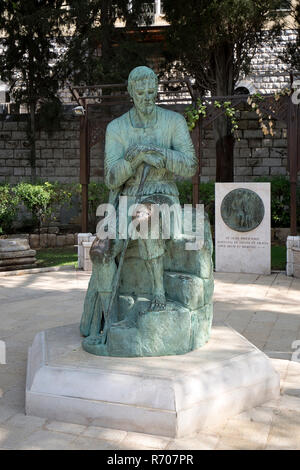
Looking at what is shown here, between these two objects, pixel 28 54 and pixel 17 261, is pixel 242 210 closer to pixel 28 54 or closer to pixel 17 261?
pixel 17 261

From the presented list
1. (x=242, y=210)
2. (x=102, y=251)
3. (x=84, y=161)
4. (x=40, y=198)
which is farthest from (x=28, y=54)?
(x=102, y=251)

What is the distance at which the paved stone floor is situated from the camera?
9.29ft

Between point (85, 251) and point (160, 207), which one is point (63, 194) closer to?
point (85, 251)

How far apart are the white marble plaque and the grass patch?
2801mm

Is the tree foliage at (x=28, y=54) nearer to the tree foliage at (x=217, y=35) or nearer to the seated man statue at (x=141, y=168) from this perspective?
the tree foliage at (x=217, y=35)

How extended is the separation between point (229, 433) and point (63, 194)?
34.0 feet

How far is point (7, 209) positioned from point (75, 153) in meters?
6.49

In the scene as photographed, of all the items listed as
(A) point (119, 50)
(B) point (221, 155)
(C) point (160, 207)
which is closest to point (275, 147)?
(B) point (221, 155)

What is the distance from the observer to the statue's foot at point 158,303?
11.5 ft

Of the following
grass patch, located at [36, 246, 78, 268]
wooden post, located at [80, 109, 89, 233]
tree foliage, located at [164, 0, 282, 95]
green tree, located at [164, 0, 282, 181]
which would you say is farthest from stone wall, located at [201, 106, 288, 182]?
wooden post, located at [80, 109, 89, 233]

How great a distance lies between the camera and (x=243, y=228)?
29.3 feet

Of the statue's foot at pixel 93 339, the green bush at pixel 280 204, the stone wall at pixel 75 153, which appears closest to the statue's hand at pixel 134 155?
the statue's foot at pixel 93 339

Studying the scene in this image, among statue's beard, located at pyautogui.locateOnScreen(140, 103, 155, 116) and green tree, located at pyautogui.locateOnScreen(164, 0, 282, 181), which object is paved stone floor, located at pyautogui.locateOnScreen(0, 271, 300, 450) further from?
green tree, located at pyautogui.locateOnScreen(164, 0, 282, 181)

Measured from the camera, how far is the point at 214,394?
308 cm
